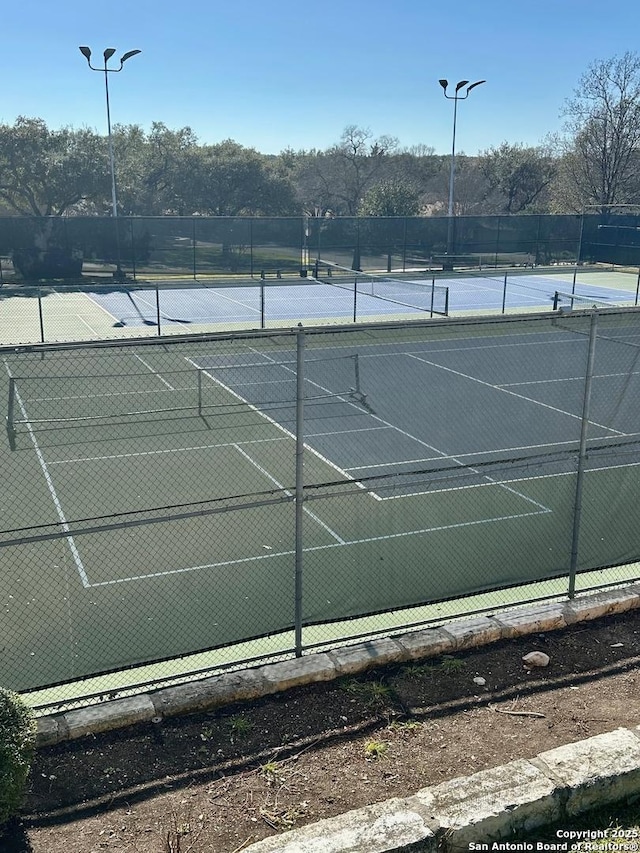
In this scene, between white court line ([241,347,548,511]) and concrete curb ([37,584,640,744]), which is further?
white court line ([241,347,548,511])

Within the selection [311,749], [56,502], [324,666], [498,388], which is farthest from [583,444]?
[498,388]

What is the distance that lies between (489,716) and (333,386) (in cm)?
1280

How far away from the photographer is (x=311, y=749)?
5359 mm

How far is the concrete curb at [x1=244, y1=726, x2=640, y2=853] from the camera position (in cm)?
426

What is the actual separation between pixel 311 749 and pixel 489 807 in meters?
1.32

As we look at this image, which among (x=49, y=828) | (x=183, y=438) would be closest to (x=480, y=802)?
(x=49, y=828)

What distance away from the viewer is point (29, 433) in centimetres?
1426

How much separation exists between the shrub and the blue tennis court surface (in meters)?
22.4

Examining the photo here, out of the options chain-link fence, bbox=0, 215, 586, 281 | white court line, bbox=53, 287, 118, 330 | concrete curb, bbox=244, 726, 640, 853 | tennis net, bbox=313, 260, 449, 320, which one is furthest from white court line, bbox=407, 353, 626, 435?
chain-link fence, bbox=0, 215, 586, 281

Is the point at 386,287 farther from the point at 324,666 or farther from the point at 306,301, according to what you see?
the point at 324,666

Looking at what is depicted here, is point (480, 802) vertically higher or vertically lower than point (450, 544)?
higher

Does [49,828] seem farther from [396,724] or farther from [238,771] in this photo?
[396,724]

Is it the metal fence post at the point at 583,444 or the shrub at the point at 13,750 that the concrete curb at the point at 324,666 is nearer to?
the metal fence post at the point at 583,444

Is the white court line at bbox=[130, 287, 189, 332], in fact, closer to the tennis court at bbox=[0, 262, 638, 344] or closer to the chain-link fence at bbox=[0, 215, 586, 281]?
the tennis court at bbox=[0, 262, 638, 344]
